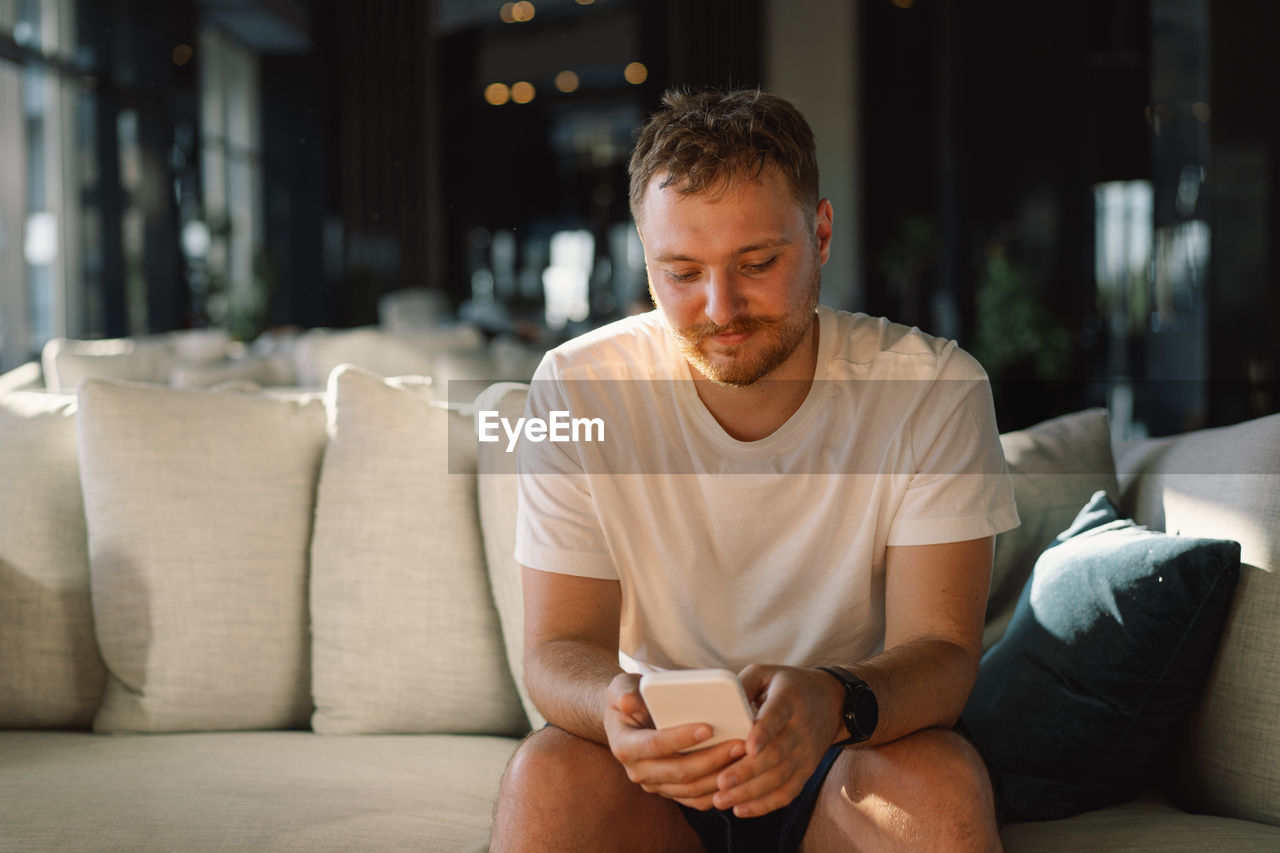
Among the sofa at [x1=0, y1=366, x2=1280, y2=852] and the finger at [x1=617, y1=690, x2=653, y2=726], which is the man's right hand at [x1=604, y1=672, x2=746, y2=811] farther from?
the sofa at [x1=0, y1=366, x2=1280, y2=852]

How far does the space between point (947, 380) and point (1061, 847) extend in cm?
56

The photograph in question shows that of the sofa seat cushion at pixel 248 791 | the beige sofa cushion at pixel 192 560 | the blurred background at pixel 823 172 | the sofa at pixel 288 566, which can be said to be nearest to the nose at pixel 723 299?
the sofa at pixel 288 566

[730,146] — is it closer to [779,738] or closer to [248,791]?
[779,738]

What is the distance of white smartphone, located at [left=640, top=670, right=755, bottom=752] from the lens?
1.01m

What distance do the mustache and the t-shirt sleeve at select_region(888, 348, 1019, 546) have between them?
0.22 metres

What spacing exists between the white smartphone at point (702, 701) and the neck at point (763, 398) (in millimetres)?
485

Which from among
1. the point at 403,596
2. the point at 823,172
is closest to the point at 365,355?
the point at 403,596

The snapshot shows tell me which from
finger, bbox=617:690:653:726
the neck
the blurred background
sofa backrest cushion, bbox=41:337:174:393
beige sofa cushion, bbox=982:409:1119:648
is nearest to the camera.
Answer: finger, bbox=617:690:653:726

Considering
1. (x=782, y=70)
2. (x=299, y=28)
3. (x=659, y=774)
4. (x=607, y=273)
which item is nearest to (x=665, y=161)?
(x=659, y=774)

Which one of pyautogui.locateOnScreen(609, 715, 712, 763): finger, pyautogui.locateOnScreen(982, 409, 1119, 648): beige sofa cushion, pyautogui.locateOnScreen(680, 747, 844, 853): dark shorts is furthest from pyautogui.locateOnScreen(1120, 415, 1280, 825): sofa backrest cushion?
pyautogui.locateOnScreen(609, 715, 712, 763): finger

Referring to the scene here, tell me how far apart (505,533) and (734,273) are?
560 mm

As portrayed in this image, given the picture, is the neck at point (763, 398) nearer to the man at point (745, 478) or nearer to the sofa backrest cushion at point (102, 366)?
the man at point (745, 478)

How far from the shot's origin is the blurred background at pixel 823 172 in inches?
227

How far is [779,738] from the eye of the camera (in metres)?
1.08
